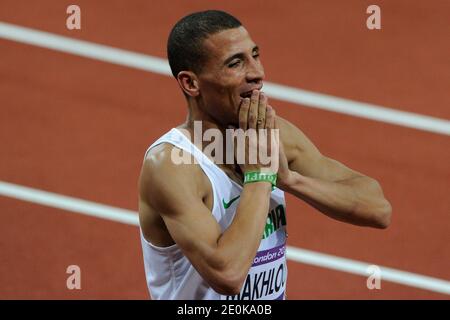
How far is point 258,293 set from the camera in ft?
12.1

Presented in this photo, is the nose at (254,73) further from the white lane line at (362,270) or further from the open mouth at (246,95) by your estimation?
the white lane line at (362,270)

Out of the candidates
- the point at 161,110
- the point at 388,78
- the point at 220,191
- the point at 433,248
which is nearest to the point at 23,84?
the point at 161,110

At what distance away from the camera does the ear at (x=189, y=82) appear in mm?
3668

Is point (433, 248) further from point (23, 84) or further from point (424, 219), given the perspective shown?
point (23, 84)

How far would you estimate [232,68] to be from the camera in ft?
11.7

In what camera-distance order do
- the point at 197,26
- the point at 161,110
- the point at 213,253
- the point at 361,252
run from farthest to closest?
the point at 161,110 < the point at 361,252 < the point at 197,26 < the point at 213,253

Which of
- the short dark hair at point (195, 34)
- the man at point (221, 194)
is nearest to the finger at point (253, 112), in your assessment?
the man at point (221, 194)

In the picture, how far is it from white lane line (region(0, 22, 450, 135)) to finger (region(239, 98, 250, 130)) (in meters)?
3.24

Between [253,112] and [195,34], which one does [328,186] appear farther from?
[195,34]

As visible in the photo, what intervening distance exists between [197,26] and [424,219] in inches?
127

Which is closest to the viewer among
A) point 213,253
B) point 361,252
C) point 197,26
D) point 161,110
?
point 213,253

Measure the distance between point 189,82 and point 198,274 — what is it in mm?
761

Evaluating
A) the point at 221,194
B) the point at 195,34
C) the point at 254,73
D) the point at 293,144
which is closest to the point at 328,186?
the point at 293,144

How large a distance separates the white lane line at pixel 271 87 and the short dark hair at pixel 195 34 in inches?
123
